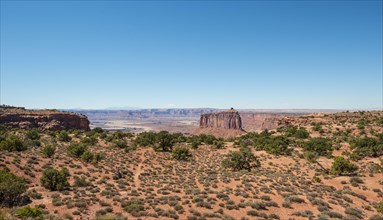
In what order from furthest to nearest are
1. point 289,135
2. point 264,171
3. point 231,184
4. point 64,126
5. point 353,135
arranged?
1. point 64,126
2. point 289,135
3. point 353,135
4. point 264,171
5. point 231,184

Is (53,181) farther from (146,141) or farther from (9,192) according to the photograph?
(146,141)

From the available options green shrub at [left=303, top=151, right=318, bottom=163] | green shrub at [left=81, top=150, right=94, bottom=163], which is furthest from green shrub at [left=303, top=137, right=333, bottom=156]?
green shrub at [left=81, top=150, right=94, bottom=163]

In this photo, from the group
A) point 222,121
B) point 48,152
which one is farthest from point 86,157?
point 222,121

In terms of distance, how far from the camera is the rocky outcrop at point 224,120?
170m

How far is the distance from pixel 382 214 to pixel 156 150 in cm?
3964

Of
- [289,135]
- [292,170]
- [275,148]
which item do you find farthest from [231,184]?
[289,135]

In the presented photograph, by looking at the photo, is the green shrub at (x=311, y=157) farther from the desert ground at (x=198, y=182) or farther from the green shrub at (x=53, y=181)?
the green shrub at (x=53, y=181)

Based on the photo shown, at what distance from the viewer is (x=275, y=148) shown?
49406mm

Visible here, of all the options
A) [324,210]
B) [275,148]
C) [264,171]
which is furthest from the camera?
[275,148]

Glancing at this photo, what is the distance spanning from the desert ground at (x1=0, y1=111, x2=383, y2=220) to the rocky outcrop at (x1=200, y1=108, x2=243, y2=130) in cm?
11265

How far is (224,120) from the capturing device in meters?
172

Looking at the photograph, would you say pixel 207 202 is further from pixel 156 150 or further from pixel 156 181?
pixel 156 150

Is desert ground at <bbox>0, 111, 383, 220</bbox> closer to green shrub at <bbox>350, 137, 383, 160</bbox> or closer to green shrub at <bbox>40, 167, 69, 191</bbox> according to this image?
green shrub at <bbox>350, 137, 383, 160</bbox>

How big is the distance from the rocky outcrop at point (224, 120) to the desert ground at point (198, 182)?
11265 centimetres
